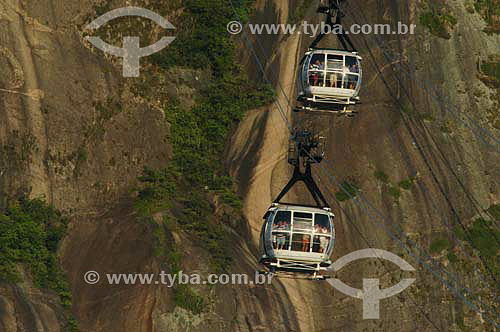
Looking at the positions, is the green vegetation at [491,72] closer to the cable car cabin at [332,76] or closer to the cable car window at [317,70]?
the cable car cabin at [332,76]

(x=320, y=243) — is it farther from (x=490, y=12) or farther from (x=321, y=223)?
(x=490, y=12)

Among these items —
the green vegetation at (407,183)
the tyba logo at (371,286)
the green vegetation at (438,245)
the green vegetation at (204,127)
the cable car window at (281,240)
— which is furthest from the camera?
the green vegetation at (407,183)

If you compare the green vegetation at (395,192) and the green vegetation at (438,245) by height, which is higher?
the green vegetation at (395,192)

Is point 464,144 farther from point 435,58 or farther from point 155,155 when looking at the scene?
point 155,155

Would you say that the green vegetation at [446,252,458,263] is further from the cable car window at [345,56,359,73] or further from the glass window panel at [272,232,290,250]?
the glass window panel at [272,232,290,250]

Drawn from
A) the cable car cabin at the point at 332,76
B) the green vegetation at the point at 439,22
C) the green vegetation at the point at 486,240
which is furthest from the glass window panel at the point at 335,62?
the green vegetation at the point at 439,22

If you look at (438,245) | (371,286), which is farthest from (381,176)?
(371,286)
